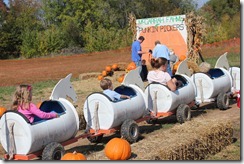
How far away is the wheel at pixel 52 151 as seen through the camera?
21.7ft

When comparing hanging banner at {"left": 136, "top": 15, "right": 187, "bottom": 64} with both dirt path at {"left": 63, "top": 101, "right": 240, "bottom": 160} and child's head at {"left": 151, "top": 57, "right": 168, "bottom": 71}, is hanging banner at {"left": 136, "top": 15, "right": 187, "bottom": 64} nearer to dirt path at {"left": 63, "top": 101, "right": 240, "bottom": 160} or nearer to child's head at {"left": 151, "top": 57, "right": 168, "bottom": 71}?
dirt path at {"left": 63, "top": 101, "right": 240, "bottom": 160}

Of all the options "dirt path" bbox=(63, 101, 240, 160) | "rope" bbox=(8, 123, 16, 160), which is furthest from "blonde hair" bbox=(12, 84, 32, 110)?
"dirt path" bbox=(63, 101, 240, 160)

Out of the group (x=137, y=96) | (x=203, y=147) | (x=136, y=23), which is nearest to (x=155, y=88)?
(x=137, y=96)

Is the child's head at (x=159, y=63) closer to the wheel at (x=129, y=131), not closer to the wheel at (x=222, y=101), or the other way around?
the wheel at (x=129, y=131)

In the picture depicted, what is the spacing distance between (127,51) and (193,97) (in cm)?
3567

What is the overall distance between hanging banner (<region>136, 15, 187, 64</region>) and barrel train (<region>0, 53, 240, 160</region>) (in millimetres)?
8679

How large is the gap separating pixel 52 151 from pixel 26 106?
30.8 inches

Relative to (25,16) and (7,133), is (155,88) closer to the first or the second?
(7,133)

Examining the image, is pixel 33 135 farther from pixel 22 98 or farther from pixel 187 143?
pixel 187 143

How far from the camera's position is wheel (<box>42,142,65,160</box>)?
21.7 feet

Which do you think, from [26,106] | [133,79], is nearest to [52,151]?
[26,106]

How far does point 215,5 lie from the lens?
6900 cm

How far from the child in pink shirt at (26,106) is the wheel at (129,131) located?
57.6 inches

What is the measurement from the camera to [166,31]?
20.8 meters
